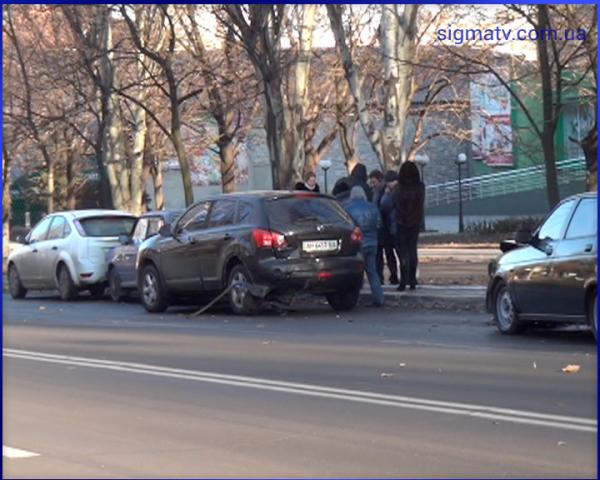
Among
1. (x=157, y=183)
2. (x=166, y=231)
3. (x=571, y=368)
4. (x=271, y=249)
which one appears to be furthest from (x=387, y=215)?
(x=157, y=183)

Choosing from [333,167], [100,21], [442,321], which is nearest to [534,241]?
[442,321]

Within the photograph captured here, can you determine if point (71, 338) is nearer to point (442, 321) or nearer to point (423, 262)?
point (442, 321)

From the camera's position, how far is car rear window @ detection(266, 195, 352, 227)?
17.2m

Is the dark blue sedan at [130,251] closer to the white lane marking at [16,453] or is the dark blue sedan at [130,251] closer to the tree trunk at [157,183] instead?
the white lane marking at [16,453]

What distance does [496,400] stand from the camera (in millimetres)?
9492

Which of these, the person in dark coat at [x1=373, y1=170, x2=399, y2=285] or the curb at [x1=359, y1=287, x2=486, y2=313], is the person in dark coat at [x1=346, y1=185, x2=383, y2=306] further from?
the person in dark coat at [x1=373, y1=170, x2=399, y2=285]

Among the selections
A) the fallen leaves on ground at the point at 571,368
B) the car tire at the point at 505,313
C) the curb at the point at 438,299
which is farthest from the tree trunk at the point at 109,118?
the fallen leaves on ground at the point at 571,368

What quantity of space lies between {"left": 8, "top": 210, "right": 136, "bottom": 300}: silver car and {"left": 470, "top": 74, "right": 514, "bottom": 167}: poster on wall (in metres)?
27.7

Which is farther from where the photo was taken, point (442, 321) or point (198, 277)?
point (198, 277)

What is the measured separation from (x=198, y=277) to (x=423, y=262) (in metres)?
9.84

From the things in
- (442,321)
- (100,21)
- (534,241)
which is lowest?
(442,321)

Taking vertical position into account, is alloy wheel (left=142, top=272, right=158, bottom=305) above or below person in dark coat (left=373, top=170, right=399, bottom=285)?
below

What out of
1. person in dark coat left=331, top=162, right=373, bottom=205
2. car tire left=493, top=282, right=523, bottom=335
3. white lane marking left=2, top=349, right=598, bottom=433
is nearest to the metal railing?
person in dark coat left=331, top=162, right=373, bottom=205

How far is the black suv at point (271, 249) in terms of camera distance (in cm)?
1702
